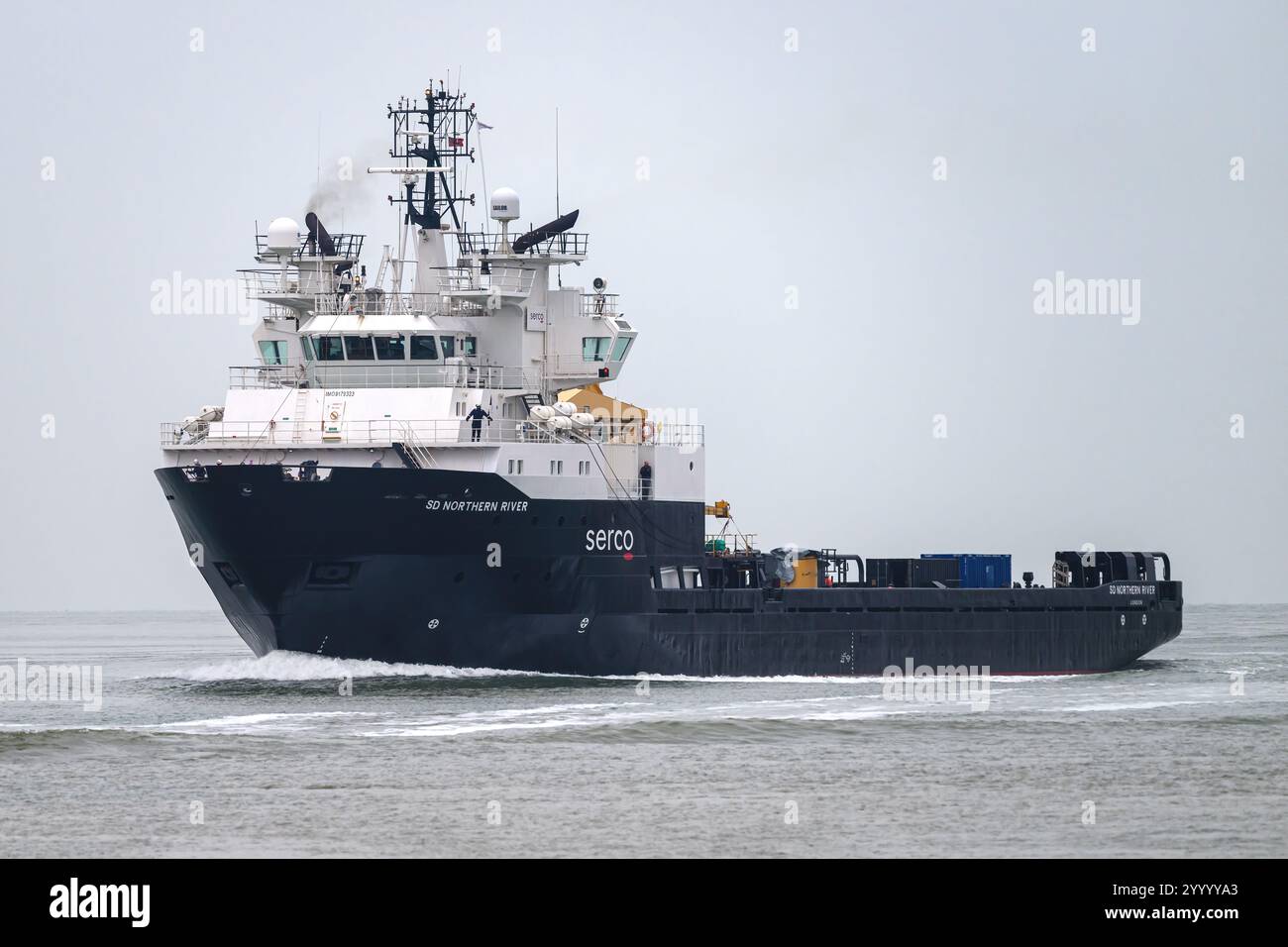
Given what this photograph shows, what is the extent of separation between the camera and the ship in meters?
44.1

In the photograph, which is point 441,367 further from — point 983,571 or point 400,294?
point 983,571

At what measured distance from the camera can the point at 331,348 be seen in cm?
4819

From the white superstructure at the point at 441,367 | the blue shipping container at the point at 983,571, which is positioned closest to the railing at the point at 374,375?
the white superstructure at the point at 441,367

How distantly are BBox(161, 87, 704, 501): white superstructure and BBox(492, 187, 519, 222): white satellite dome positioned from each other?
0.04m

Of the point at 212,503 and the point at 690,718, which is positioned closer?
the point at 690,718

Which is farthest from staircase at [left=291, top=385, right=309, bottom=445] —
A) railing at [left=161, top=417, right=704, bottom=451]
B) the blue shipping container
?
the blue shipping container

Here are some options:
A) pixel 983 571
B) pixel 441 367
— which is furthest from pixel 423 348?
pixel 983 571

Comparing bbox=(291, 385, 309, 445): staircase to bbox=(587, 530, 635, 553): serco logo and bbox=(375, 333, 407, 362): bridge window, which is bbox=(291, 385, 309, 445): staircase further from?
bbox=(587, 530, 635, 553): serco logo

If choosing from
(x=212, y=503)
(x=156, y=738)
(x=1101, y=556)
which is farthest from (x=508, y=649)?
(x=1101, y=556)

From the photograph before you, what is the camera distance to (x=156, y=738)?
37.3 meters

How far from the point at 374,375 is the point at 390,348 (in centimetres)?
79

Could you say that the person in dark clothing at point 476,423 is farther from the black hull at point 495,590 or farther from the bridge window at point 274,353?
the bridge window at point 274,353
